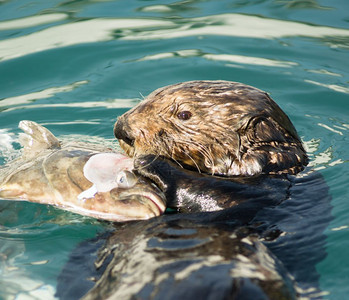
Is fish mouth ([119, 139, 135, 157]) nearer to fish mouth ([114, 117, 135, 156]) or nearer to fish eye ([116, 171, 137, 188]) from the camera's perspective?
fish mouth ([114, 117, 135, 156])

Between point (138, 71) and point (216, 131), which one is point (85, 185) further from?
point (138, 71)

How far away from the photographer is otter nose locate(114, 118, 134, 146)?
464 centimetres

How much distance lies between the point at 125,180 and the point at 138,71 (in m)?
4.37

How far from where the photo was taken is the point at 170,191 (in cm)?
416

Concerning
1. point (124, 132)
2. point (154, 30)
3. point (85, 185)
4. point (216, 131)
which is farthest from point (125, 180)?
point (154, 30)

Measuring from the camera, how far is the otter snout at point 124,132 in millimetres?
4645

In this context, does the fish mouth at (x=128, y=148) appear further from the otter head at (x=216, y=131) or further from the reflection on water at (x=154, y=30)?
the reflection on water at (x=154, y=30)

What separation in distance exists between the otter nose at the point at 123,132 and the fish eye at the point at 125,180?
0.69 m

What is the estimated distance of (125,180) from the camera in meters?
3.98

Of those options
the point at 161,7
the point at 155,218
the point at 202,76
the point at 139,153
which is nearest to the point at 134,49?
the point at 202,76

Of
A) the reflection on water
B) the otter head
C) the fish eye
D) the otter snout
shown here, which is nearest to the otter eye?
the otter head

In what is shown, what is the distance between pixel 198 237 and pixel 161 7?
25.9 ft

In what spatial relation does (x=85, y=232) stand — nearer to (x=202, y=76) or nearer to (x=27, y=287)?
(x=27, y=287)

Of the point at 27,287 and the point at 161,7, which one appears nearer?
the point at 27,287
